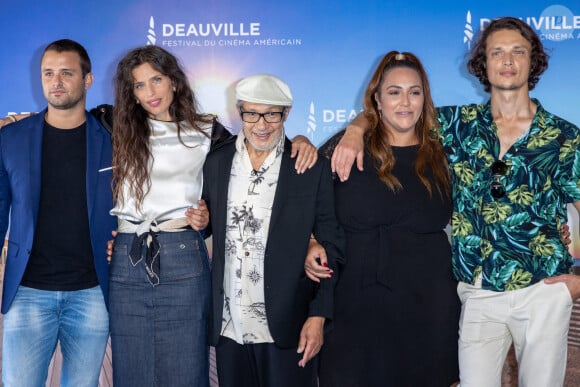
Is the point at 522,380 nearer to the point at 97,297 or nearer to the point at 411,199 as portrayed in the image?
the point at 411,199

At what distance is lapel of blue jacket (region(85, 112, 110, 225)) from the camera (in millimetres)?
2488

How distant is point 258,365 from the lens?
2.34m

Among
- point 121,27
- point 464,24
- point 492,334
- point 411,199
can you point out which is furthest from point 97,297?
point 464,24

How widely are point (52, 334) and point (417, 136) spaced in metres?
1.55

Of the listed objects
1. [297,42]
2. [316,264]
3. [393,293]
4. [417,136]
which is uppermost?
[297,42]

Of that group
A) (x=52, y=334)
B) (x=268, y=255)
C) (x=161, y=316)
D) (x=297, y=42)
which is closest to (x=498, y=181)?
(x=268, y=255)

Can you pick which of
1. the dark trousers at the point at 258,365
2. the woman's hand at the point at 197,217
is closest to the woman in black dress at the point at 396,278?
the dark trousers at the point at 258,365

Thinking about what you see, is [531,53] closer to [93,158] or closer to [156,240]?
[156,240]

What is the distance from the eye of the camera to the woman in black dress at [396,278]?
2.48 metres

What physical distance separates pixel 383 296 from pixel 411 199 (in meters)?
0.37

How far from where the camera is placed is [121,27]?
4012 mm

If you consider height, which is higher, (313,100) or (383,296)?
(313,100)

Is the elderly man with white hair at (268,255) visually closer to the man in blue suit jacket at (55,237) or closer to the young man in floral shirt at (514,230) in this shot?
the young man in floral shirt at (514,230)

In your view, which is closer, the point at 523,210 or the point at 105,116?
the point at 523,210
